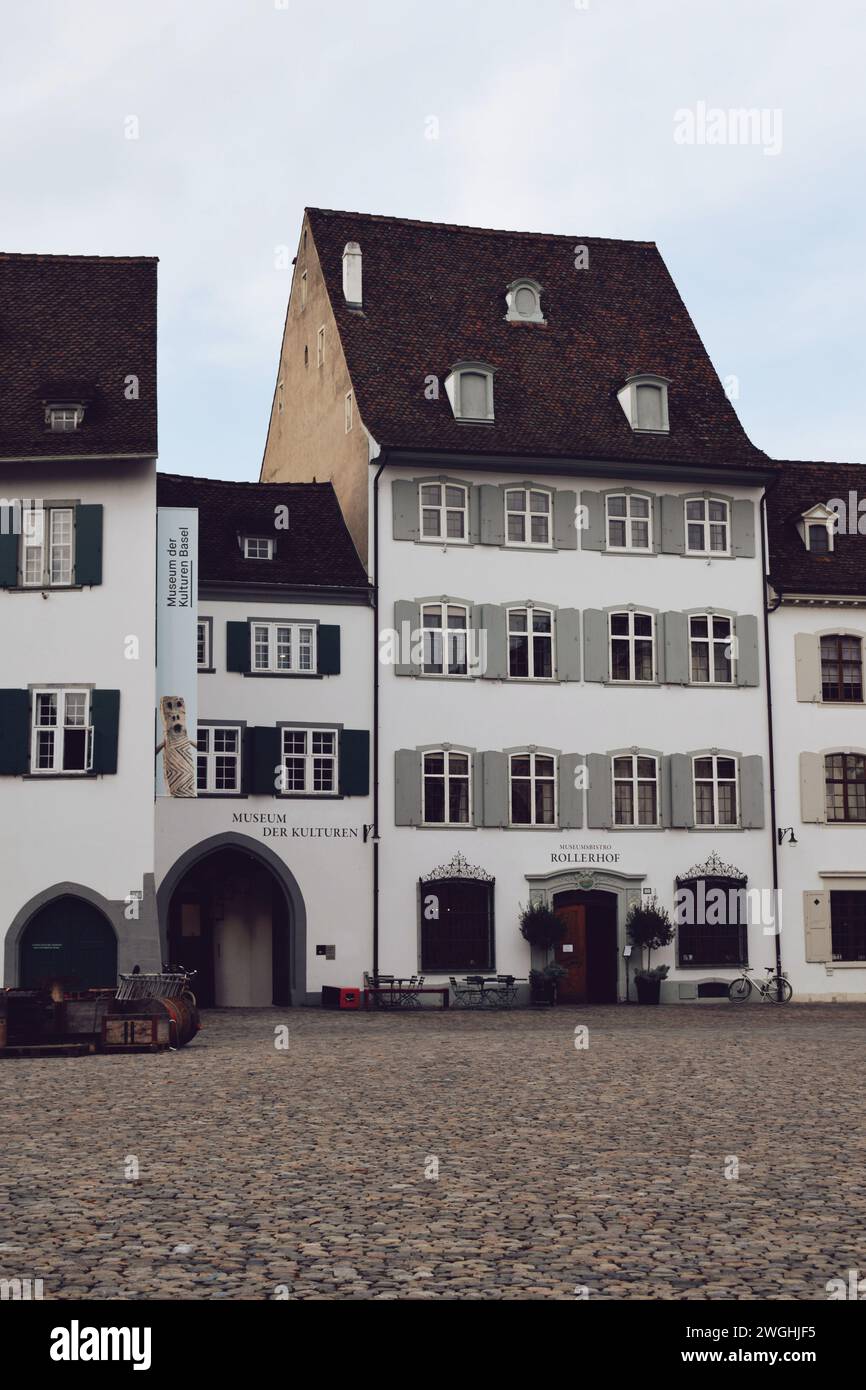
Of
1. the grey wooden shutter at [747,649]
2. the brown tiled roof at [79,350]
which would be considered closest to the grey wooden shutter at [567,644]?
the grey wooden shutter at [747,649]

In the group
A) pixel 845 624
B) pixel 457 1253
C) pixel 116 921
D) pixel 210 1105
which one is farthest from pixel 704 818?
pixel 457 1253

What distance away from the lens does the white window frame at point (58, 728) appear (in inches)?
1196

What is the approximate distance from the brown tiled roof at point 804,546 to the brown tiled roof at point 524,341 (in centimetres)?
194

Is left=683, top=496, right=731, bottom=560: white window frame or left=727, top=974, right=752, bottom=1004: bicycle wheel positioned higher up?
left=683, top=496, right=731, bottom=560: white window frame

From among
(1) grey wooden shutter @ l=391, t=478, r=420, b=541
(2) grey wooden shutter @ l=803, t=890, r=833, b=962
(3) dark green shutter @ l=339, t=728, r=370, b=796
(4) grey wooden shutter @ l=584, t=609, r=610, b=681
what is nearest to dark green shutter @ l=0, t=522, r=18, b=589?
(3) dark green shutter @ l=339, t=728, r=370, b=796

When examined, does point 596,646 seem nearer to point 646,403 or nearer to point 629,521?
point 629,521

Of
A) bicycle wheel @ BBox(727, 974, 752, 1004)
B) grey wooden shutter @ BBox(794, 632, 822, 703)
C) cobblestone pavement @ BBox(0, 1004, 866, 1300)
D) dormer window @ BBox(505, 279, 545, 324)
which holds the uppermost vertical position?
dormer window @ BBox(505, 279, 545, 324)

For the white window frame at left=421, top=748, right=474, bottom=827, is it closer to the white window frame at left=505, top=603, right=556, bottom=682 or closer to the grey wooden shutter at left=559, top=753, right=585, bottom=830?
the grey wooden shutter at left=559, top=753, right=585, bottom=830

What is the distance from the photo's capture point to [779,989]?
37.1 meters

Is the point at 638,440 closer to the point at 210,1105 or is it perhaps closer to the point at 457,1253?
the point at 210,1105

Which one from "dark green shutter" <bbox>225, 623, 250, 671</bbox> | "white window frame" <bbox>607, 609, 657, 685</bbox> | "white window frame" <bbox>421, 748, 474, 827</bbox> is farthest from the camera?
"white window frame" <bbox>607, 609, 657, 685</bbox>

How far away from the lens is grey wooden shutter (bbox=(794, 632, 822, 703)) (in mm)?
38344

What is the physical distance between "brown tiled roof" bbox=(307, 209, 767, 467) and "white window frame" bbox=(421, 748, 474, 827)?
20.2 feet

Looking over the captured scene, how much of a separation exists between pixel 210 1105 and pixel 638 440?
24.6m
